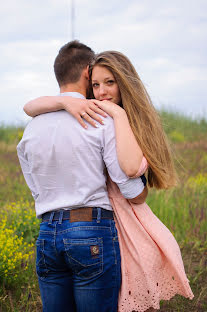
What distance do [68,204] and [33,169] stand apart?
33 centimetres

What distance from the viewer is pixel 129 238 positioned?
2.30 metres

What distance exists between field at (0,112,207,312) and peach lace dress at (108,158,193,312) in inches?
20.4

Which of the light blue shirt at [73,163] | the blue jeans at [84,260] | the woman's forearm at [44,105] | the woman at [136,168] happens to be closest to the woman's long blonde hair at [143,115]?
the woman at [136,168]

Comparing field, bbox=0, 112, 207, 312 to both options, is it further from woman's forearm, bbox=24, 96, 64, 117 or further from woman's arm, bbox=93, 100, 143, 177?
woman's forearm, bbox=24, 96, 64, 117

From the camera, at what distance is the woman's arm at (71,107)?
86.0 inches

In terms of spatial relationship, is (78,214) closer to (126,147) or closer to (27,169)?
(126,147)

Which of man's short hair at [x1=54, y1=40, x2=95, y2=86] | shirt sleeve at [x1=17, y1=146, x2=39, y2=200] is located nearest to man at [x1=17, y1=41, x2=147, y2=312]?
shirt sleeve at [x1=17, y1=146, x2=39, y2=200]

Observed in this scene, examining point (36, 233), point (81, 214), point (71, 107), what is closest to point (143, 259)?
point (81, 214)

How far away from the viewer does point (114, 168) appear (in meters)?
2.16

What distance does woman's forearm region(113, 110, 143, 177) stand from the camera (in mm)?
2117

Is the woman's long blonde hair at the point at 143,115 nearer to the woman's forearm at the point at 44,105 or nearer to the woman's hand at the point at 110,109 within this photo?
the woman's hand at the point at 110,109

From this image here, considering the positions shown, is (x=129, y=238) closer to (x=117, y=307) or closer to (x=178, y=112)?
(x=117, y=307)

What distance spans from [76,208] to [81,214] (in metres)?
0.05

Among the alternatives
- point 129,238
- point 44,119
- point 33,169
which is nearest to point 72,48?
point 44,119
